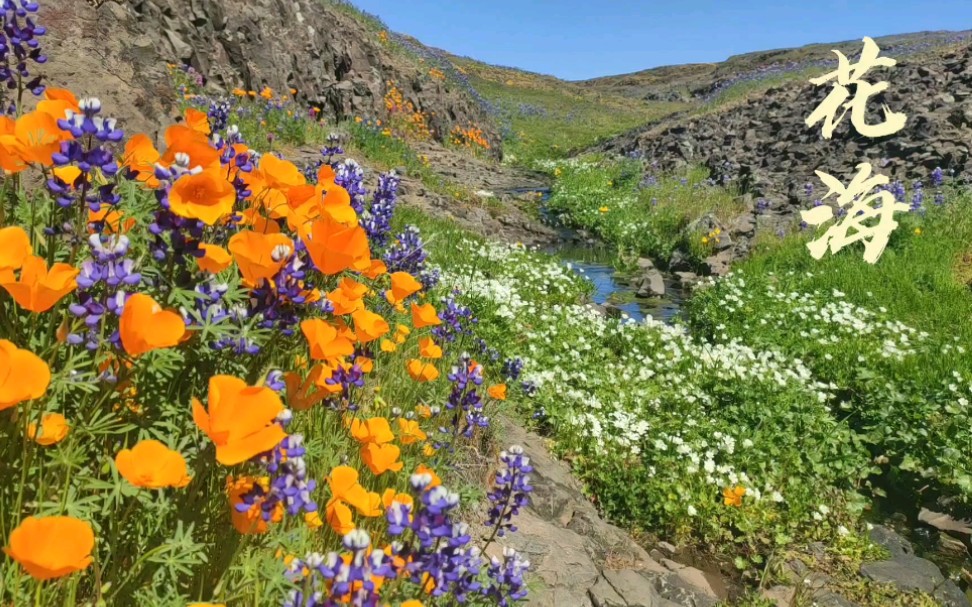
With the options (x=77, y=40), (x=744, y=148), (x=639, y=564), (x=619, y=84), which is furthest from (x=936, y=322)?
(x=619, y=84)

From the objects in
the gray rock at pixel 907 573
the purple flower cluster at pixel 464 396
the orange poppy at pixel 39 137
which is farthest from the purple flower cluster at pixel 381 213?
the gray rock at pixel 907 573

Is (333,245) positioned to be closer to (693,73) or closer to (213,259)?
(213,259)

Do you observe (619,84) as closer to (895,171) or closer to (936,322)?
(895,171)

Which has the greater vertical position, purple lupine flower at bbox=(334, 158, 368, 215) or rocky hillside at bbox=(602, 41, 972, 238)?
rocky hillside at bbox=(602, 41, 972, 238)

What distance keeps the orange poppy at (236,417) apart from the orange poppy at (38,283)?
1.56 feet

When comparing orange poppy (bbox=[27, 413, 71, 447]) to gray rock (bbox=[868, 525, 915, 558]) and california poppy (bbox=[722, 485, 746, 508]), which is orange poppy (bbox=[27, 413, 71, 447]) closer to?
california poppy (bbox=[722, 485, 746, 508])

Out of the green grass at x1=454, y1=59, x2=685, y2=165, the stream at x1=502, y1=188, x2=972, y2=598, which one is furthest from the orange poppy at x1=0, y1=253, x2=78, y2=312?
the green grass at x1=454, y1=59, x2=685, y2=165

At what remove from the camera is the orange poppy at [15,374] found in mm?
1135

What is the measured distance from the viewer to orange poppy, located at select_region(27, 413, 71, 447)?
53.9 inches

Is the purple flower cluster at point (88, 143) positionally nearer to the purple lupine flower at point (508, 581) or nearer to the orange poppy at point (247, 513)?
the orange poppy at point (247, 513)

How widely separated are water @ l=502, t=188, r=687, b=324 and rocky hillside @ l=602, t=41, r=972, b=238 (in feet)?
13.3

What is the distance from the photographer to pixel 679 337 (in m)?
7.61

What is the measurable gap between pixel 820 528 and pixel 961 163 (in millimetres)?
12232

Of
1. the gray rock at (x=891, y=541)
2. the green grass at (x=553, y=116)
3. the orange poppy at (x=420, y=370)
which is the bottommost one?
the gray rock at (x=891, y=541)
